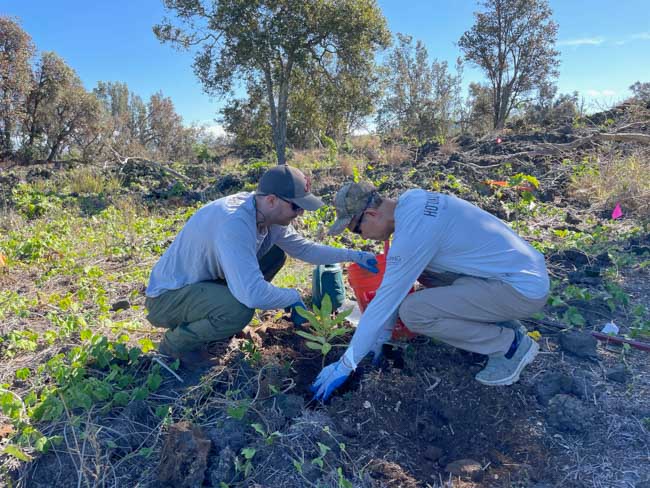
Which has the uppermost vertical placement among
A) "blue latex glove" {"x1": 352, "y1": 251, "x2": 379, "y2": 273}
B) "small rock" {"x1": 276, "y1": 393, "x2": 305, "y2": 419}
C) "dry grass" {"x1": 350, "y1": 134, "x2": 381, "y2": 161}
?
"dry grass" {"x1": 350, "y1": 134, "x2": 381, "y2": 161}

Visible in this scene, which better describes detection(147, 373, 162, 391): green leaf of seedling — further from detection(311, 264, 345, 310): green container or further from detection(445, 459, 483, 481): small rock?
detection(445, 459, 483, 481): small rock

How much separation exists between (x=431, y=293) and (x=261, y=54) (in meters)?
8.48

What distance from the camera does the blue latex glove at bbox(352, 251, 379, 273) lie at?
3117 millimetres

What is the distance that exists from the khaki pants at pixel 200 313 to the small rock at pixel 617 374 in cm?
205

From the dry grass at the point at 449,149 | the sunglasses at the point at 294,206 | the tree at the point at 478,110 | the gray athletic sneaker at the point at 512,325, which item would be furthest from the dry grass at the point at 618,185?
the tree at the point at 478,110

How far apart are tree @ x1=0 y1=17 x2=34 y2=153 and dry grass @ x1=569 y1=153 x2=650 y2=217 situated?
511 inches

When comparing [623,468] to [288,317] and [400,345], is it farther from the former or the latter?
[288,317]

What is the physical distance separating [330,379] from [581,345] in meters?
1.61

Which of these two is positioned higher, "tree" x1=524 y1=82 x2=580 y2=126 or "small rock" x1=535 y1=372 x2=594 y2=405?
"tree" x1=524 y1=82 x2=580 y2=126

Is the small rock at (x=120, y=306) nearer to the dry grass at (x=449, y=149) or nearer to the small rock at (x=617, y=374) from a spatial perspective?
the small rock at (x=617, y=374)

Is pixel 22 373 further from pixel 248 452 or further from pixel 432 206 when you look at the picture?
pixel 432 206

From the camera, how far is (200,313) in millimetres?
2734

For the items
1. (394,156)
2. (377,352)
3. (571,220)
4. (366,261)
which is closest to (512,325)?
(377,352)

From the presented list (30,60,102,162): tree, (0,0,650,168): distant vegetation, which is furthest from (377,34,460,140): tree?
(30,60,102,162): tree
